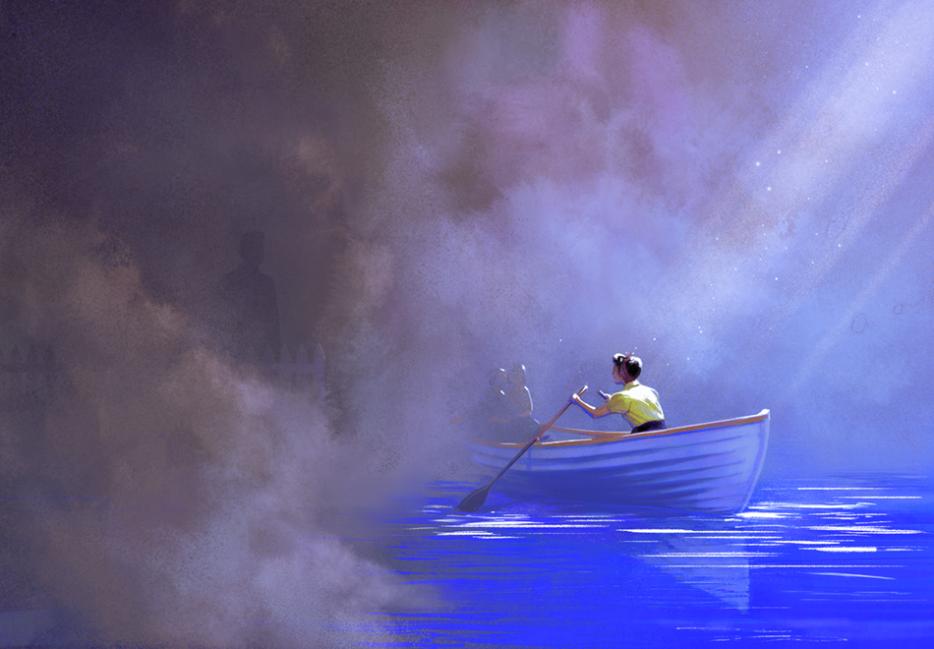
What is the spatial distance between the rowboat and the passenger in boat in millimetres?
152

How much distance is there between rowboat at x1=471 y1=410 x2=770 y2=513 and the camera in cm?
794

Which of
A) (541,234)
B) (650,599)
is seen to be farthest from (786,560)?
(541,234)

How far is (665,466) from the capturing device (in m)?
8.19

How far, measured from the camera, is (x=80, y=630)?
14.0 ft

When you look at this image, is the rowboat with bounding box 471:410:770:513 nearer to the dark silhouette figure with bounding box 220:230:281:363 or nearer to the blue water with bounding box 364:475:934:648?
the blue water with bounding box 364:475:934:648

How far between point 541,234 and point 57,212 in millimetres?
6697

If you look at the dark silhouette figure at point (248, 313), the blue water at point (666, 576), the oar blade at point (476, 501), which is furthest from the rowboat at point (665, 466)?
the dark silhouette figure at point (248, 313)

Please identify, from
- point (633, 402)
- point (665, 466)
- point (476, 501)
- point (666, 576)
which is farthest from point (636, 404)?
point (666, 576)

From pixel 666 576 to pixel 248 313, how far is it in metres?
7.68

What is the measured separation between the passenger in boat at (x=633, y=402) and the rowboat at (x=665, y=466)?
152mm

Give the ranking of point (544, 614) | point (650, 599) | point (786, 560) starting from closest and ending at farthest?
1. point (544, 614)
2. point (650, 599)
3. point (786, 560)

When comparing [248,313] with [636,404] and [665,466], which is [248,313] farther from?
[665,466]

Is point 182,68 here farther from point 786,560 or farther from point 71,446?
point 786,560

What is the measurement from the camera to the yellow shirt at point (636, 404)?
26.7ft
